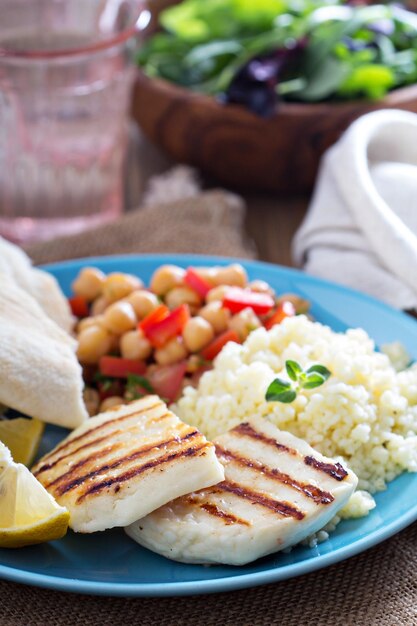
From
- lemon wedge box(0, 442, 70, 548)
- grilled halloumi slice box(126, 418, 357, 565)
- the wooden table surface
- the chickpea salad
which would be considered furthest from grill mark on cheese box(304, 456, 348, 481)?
the wooden table surface

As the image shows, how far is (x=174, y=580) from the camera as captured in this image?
2547 mm

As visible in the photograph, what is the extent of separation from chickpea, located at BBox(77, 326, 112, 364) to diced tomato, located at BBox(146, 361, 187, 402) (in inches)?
7.9

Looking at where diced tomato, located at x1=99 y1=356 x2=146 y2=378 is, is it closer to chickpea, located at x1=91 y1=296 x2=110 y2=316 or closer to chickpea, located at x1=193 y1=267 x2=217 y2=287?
chickpea, located at x1=91 y1=296 x2=110 y2=316

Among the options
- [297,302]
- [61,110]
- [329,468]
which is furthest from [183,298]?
[61,110]

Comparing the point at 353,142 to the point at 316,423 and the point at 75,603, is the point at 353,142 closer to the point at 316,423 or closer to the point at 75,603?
the point at 316,423

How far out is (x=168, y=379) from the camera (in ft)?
11.2

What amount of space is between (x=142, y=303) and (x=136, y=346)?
0.63ft

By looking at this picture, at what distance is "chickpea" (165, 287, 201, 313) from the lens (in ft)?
12.0

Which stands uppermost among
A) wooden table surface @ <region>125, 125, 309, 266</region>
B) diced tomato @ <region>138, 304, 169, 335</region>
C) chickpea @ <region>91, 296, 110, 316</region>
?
diced tomato @ <region>138, 304, 169, 335</region>

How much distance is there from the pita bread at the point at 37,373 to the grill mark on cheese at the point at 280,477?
0.51 m

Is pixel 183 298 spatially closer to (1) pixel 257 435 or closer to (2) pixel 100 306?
(2) pixel 100 306

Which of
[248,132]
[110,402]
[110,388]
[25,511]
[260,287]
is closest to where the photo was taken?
[25,511]

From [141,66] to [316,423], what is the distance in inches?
121

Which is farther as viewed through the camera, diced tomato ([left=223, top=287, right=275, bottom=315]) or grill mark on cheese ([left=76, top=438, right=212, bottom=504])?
diced tomato ([left=223, top=287, right=275, bottom=315])
